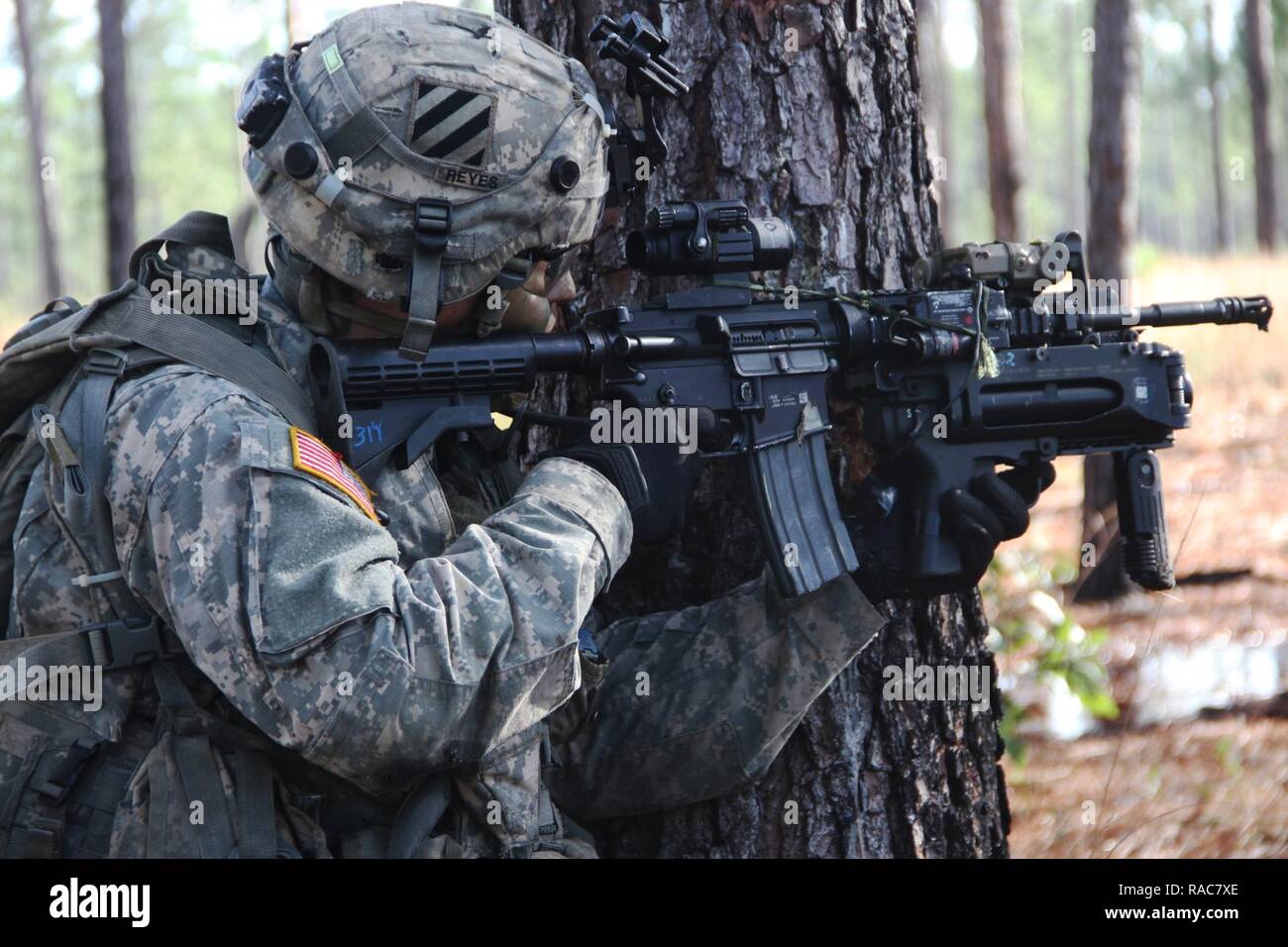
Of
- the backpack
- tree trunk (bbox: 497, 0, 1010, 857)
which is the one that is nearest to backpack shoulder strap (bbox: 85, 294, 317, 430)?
the backpack

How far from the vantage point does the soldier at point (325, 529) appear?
218 centimetres

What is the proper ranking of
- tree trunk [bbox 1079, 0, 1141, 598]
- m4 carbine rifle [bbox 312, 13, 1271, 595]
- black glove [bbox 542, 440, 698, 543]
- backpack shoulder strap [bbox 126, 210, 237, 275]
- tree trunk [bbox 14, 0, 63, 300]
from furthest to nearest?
tree trunk [bbox 14, 0, 63, 300], tree trunk [bbox 1079, 0, 1141, 598], m4 carbine rifle [bbox 312, 13, 1271, 595], black glove [bbox 542, 440, 698, 543], backpack shoulder strap [bbox 126, 210, 237, 275]

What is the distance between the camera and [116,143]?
9.64 m

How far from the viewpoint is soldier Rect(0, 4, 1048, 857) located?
218 centimetres

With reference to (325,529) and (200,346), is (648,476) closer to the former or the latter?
(325,529)

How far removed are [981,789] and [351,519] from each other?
1.96m

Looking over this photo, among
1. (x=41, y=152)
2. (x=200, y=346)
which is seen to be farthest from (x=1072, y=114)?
(x=200, y=346)

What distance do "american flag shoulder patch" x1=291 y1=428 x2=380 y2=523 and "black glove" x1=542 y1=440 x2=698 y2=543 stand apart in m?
0.46

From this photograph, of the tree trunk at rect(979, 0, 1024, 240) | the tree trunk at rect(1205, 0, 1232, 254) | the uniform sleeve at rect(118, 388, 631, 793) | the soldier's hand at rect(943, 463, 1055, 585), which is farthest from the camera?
the tree trunk at rect(1205, 0, 1232, 254)

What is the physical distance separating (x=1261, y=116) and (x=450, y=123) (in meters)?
21.4

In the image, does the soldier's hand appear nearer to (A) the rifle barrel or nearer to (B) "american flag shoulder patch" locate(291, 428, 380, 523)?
(A) the rifle barrel
